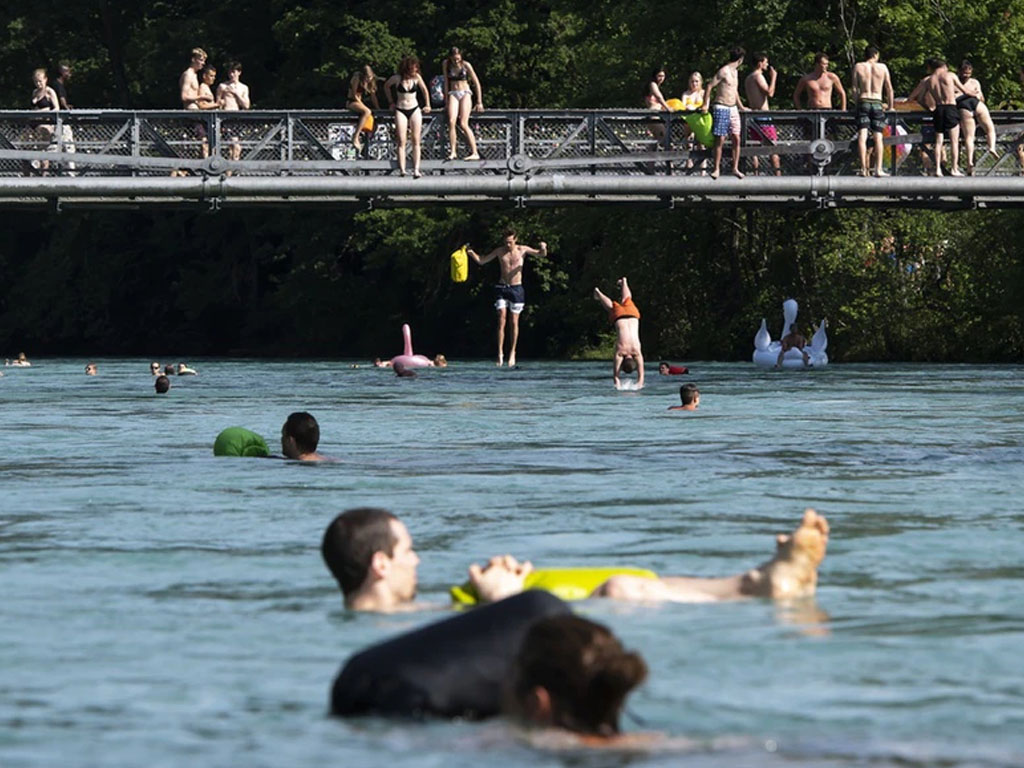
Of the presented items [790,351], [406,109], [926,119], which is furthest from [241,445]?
[790,351]

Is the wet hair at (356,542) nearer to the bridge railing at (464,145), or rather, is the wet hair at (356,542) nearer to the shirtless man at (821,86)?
the bridge railing at (464,145)

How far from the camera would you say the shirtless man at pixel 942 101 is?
33219 mm

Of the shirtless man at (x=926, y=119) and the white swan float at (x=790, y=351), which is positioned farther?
the white swan float at (x=790, y=351)

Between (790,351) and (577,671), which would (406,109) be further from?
(577,671)

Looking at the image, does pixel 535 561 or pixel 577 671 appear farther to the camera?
pixel 535 561

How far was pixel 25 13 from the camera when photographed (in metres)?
72.1

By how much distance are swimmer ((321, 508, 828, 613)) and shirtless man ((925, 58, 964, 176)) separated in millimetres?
24684

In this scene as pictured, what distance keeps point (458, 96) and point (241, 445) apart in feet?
53.1

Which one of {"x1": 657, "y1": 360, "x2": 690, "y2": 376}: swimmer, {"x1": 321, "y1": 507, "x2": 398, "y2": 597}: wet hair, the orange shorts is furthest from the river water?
{"x1": 657, "y1": 360, "x2": 690, "y2": 376}: swimmer

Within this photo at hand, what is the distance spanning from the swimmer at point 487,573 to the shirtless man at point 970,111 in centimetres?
2497

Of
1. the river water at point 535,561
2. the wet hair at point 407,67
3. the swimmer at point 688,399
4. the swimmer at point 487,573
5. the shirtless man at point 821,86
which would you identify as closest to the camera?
the river water at point 535,561

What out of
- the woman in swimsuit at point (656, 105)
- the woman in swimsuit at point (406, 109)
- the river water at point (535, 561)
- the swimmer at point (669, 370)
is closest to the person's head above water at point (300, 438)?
the river water at point (535, 561)

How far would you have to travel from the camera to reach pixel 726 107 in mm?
32844

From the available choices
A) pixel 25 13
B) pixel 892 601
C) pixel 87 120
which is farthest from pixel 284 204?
pixel 25 13
